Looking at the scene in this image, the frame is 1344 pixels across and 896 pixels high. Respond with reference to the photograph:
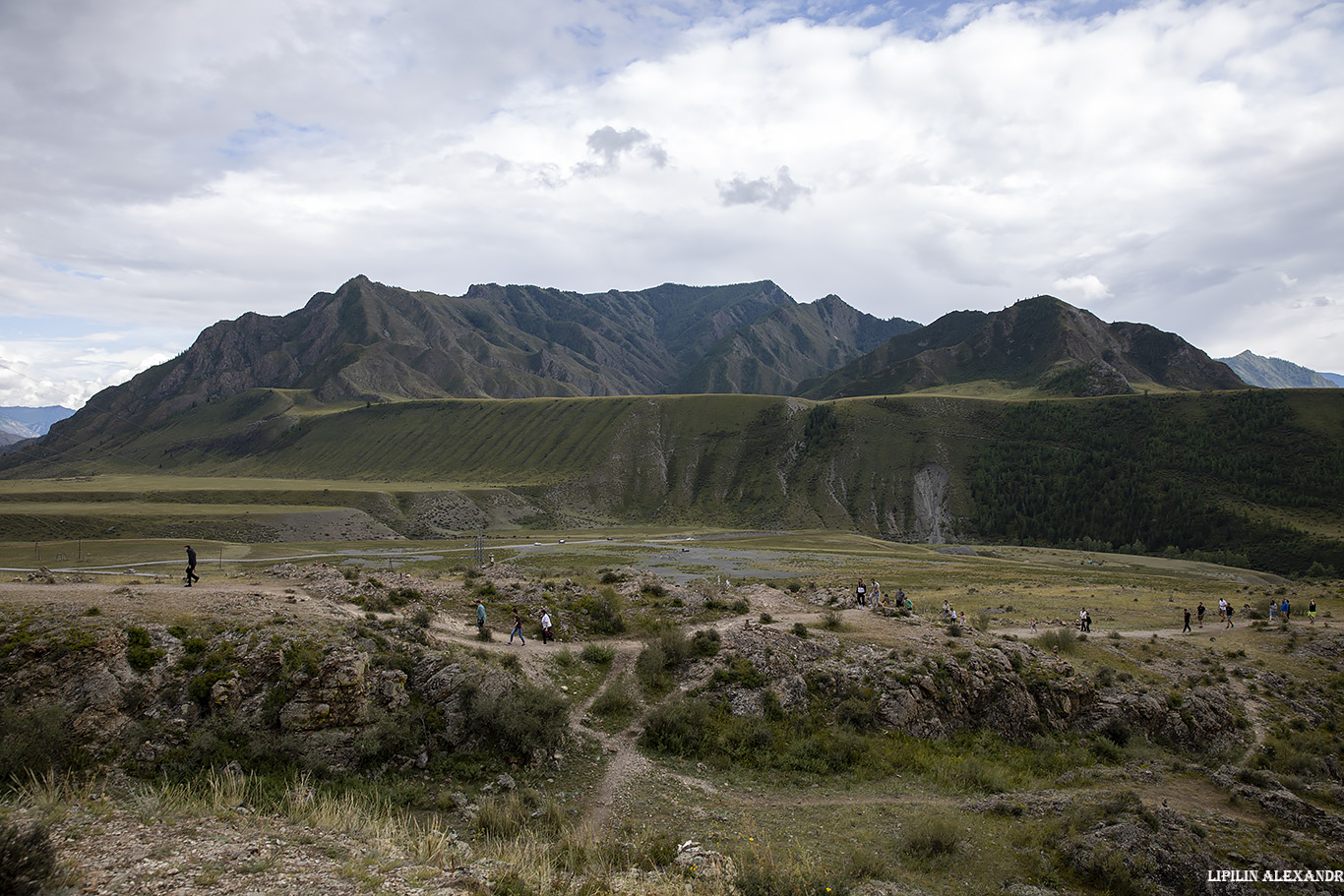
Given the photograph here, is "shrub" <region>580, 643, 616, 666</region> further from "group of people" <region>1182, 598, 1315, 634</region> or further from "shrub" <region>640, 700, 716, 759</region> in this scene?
"group of people" <region>1182, 598, 1315, 634</region>

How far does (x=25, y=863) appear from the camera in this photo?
8.23 m

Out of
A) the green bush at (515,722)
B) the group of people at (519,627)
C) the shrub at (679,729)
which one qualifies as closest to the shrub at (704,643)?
the shrub at (679,729)

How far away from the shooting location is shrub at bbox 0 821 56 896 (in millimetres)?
8031

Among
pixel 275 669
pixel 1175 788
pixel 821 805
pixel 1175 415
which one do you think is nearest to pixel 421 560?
pixel 275 669

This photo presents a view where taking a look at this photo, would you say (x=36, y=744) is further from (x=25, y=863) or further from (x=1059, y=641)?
(x=1059, y=641)

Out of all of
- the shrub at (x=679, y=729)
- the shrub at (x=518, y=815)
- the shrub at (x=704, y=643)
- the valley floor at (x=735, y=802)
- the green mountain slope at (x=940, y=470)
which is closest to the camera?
the valley floor at (x=735, y=802)

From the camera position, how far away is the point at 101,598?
2108cm

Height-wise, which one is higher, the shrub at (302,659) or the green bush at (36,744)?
the shrub at (302,659)

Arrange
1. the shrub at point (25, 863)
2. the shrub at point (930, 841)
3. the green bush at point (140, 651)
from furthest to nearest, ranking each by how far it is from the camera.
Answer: the green bush at point (140, 651) → the shrub at point (930, 841) → the shrub at point (25, 863)

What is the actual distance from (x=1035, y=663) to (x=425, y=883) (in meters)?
25.2

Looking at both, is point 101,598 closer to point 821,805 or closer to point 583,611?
point 583,611

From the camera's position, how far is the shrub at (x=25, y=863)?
8031mm

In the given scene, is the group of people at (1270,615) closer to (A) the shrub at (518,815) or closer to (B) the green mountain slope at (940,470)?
(A) the shrub at (518,815)

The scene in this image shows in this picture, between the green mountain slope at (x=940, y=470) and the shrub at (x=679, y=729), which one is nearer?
the shrub at (x=679, y=729)
